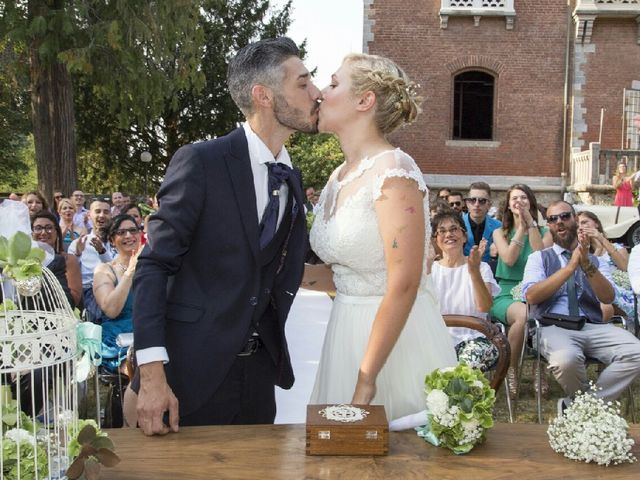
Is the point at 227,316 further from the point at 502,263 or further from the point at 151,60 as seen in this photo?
the point at 151,60

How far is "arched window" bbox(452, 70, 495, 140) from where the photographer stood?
19938 mm

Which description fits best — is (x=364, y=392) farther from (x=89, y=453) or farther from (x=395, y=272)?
(x=89, y=453)

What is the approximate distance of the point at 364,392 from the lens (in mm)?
2346

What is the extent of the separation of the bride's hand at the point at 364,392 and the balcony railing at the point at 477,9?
18129 millimetres

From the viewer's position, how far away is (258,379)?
2639 mm

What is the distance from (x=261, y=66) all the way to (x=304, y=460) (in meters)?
1.40

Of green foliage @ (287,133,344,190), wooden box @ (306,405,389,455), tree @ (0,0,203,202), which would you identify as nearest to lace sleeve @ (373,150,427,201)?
wooden box @ (306,405,389,455)

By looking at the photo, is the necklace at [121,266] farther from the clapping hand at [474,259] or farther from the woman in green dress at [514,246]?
the woman in green dress at [514,246]

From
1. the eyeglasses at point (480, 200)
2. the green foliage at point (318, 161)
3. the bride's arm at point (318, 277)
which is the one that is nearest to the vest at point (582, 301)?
the eyeglasses at point (480, 200)

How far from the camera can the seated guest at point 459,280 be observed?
5.30 metres

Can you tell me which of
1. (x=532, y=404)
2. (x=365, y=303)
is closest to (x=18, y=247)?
(x=365, y=303)

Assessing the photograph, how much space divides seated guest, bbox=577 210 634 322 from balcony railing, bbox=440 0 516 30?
1355 cm

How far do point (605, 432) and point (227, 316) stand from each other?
121 cm

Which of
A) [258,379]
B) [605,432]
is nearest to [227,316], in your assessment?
[258,379]
